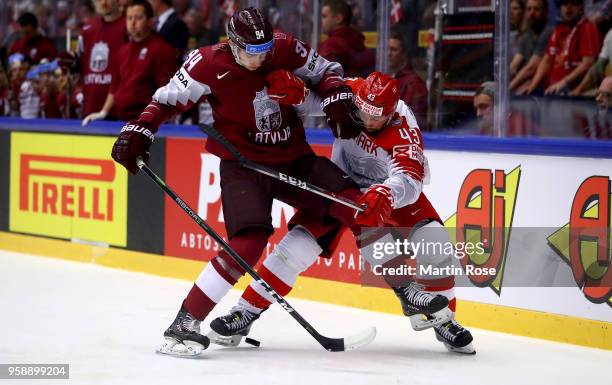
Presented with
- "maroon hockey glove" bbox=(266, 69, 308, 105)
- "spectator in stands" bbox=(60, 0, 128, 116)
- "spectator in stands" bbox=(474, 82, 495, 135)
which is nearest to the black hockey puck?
"maroon hockey glove" bbox=(266, 69, 308, 105)

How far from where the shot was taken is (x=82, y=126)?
700cm

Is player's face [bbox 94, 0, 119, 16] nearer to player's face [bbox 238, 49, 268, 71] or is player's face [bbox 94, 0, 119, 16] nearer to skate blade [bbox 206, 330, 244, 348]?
player's face [bbox 238, 49, 268, 71]

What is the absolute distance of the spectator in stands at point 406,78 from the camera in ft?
19.0

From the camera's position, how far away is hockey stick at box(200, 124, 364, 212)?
14.2ft

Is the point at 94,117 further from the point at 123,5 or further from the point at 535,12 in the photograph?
the point at 535,12

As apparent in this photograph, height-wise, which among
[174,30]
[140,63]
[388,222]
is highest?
[174,30]

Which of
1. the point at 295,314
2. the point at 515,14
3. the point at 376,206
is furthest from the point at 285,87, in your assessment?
the point at 515,14

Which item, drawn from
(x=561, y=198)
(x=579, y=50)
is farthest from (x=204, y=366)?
(x=579, y=50)

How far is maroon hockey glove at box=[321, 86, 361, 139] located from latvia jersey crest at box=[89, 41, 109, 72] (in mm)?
3032

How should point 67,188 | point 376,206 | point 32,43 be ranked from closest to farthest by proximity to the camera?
point 376,206
point 67,188
point 32,43

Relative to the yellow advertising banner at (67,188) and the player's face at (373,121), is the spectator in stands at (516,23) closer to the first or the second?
the player's face at (373,121)

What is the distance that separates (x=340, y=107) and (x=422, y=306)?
0.81m

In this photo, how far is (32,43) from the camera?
834cm

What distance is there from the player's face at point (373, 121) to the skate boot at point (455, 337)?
81 centimetres
